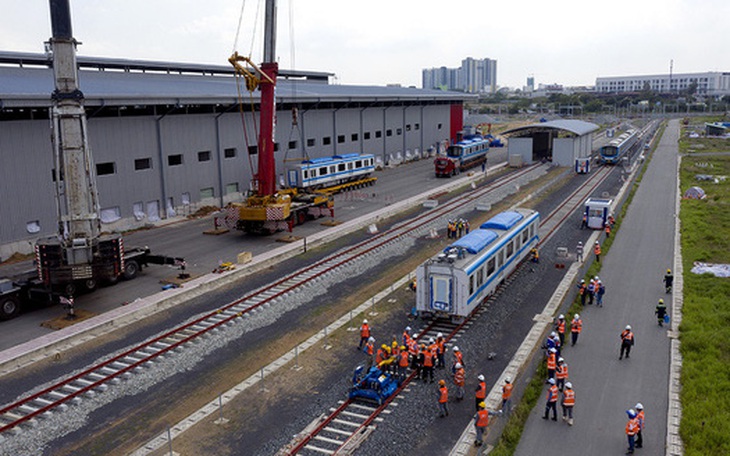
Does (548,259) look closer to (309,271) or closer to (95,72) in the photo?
(309,271)

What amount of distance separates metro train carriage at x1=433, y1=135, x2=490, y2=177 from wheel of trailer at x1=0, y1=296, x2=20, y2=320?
46538 mm

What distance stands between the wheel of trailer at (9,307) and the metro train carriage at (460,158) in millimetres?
46538

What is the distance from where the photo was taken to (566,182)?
2344 inches

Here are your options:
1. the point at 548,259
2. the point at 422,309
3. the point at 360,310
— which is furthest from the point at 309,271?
the point at 548,259

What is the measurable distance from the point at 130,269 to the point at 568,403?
71.1ft

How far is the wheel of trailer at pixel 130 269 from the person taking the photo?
28.5m

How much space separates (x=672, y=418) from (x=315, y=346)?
11345 mm

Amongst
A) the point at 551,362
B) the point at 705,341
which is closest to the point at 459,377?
the point at 551,362

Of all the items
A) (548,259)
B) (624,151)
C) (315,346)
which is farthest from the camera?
(624,151)

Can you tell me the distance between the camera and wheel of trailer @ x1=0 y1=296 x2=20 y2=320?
23484 mm

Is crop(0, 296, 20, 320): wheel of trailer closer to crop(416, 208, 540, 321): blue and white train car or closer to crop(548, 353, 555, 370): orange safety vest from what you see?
crop(416, 208, 540, 321): blue and white train car

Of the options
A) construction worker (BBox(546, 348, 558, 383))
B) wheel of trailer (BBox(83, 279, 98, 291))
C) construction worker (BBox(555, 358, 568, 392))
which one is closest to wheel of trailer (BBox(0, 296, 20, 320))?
wheel of trailer (BBox(83, 279, 98, 291))

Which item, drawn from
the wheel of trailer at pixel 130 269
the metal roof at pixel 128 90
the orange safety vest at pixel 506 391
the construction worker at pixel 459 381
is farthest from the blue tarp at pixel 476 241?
the metal roof at pixel 128 90

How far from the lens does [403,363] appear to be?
18.3 metres
